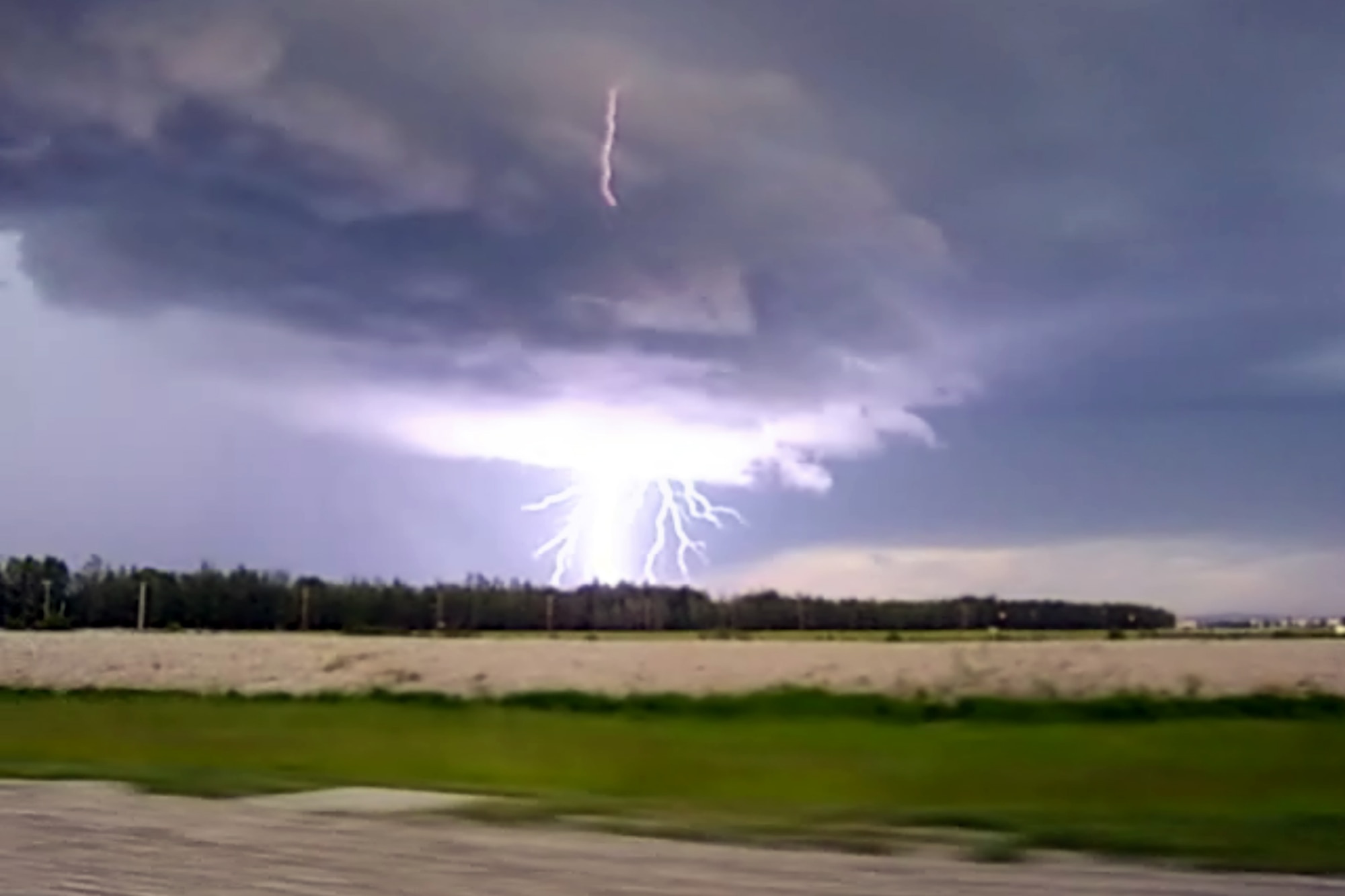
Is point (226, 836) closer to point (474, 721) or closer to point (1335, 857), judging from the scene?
point (1335, 857)

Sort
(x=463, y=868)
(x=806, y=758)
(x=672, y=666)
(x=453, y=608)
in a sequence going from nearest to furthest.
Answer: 1. (x=463, y=868)
2. (x=806, y=758)
3. (x=672, y=666)
4. (x=453, y=608)

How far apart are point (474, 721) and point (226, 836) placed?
41.3 feet

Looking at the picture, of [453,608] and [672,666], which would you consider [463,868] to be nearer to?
[672,666]

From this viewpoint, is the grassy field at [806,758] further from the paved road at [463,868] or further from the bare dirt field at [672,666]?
the bare dirt field at [672,666]

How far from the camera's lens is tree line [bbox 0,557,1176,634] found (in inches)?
2601

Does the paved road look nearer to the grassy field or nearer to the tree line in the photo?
the grassy field

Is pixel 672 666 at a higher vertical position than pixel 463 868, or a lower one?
higher

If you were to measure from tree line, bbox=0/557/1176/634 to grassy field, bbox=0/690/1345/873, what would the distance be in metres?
42.0

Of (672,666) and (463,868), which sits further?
(672,666)

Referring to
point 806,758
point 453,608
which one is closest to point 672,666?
point 806,758

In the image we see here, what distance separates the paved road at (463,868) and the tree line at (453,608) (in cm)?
5560

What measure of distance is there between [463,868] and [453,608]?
216 ft

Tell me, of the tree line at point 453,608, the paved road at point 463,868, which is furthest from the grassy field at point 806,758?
the tree line at point 453,608

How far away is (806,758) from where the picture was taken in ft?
52.7
